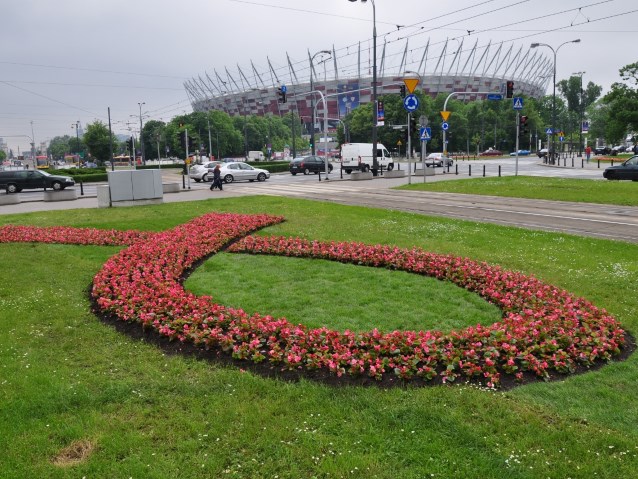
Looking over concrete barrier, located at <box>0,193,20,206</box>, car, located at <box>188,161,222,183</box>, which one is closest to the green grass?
concrete barrier, located at <box>0,193,20,206</box>

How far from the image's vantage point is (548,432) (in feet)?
13.1

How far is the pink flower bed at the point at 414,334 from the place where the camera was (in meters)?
5.21

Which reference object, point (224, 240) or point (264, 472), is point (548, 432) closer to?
point (264, 472)

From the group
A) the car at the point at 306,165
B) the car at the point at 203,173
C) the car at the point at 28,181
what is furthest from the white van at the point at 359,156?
the car at the point at 28,181

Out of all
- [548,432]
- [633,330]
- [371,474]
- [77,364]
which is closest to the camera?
[371,474]

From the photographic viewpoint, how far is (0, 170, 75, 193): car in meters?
36.4

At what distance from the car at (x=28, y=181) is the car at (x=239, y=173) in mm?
10869

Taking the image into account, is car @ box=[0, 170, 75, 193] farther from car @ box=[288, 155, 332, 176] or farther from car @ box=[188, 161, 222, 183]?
car @ box=[288, 155, 332, 176]

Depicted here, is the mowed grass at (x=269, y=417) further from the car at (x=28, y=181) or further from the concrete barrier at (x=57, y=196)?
the car at (x=28, y=181)

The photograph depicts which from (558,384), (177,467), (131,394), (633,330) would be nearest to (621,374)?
(558,384)

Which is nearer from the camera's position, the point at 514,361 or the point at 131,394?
the point at 131,394

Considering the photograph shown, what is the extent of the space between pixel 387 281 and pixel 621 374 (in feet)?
13.0

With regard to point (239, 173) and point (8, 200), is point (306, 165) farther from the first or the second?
point (8, 200)

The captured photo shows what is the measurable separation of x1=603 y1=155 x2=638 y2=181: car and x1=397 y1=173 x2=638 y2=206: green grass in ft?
11.4
